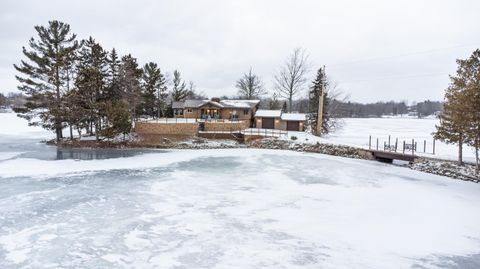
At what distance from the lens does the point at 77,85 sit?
1088 inches

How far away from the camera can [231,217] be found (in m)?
10.3

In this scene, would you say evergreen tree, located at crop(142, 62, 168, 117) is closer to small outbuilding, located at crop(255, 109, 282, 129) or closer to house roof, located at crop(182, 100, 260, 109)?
house roof, located at crop(182, 100, 260, 109)

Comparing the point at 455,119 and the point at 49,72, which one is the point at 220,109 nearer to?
the point at 49,72

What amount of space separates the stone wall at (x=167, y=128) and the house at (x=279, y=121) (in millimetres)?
10484

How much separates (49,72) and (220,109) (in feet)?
66.6

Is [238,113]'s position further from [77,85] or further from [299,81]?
[77,85]

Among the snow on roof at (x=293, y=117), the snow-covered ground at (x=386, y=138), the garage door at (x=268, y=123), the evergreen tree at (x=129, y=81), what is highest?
the evergreen tree at (x=129, y=81)

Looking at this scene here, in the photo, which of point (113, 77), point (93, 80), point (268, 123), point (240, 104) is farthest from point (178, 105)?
point (93, 80)

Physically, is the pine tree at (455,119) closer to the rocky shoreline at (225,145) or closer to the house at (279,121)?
the rocky shoreline at (225,145)

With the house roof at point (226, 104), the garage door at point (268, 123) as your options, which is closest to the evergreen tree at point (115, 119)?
the house roof at point (226, 104)

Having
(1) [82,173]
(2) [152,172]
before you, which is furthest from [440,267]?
(1) [82,173]

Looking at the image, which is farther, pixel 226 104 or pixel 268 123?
pixel 226 104

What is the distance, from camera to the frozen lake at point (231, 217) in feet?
24.4

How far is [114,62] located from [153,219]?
2821cm
